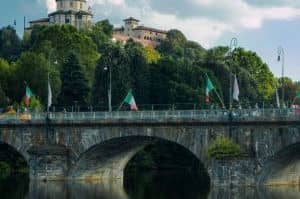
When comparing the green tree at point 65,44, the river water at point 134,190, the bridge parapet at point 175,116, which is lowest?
the river water at point 134,190

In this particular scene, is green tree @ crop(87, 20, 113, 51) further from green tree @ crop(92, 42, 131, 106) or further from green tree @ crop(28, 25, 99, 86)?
green tree @ crop(92, 42, 131, 106)

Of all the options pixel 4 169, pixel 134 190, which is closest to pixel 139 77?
pixel 4 169

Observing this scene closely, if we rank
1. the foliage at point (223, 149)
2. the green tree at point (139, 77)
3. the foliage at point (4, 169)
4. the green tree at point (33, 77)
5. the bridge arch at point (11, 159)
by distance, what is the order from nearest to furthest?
the foliage at point (223, 149)
the foliage at point (4, 169)
the bridge arch at point (11, 159)
the green tree at point (139, 77)
the green tree at point (33, 77)

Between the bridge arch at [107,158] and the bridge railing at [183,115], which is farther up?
the bridge railing at [183,115]

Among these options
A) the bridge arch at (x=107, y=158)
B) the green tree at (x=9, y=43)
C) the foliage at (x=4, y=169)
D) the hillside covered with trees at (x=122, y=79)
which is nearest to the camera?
the bridge arch at (x=107, y=158)

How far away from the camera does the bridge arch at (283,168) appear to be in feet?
203

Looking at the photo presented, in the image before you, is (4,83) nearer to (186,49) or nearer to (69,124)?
(69,124)

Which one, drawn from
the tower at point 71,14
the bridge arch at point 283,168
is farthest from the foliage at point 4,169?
the tower at point 71,14

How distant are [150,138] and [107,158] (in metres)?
6.22

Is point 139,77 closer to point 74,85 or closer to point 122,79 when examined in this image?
point 122,79

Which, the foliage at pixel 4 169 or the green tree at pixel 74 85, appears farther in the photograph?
the green tree at pixel 74 85

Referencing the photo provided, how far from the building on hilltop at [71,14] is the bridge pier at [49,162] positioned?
116m

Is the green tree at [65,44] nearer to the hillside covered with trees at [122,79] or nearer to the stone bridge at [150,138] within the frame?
the hillside covered with trees at [122,79]

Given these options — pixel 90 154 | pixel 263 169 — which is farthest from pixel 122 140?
pixel 263 169
